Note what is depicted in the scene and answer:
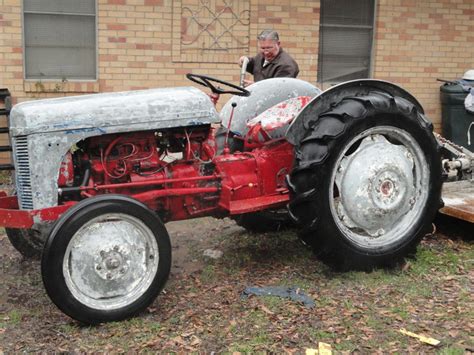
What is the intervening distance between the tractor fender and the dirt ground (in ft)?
3.51

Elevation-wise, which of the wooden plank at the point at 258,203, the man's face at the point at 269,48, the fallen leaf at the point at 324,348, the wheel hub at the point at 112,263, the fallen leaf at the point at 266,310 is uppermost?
the man's face at the point at 269,48

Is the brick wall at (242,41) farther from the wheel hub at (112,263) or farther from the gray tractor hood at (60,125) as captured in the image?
the wheel hub at (112,263)

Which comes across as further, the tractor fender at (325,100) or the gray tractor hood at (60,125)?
the tractor fender at (325,100)

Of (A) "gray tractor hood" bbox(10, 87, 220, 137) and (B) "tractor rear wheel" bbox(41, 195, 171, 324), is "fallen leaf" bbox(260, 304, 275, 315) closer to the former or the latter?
(B) "tractor rear wheel" bbox(41, 195, 171, 324)

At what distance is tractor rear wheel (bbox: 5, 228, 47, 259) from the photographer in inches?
195

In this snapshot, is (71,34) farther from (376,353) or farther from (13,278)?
(376,353)

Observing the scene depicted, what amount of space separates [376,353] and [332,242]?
1.01 meters

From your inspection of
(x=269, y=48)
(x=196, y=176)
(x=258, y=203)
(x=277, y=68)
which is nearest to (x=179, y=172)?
(x=196, y=176)

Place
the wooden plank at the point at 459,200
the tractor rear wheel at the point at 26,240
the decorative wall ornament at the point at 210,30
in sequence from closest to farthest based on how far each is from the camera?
the tractor rear wheel at the point at 26,240
the wooden plank at the point at 459,200
the decorative wall ornament at the point at 210,30

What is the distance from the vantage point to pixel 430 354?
3.60 m

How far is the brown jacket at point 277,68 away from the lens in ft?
20.3

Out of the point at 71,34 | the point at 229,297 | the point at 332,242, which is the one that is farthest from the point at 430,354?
the point at 71,34

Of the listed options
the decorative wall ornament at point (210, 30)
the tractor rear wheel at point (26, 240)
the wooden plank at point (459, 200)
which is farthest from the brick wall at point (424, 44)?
the tractor rear wheel at point (26, 240)

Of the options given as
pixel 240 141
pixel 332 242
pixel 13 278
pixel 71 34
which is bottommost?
pixel 13 278
